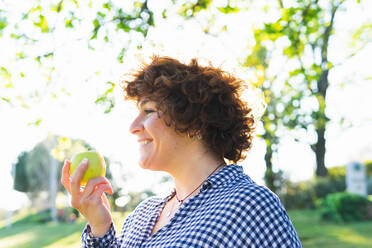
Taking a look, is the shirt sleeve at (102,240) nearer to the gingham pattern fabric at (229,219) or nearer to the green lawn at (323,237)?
the gingham pattern fabric at (229,219)

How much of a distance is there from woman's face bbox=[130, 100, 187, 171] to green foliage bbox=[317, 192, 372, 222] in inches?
534

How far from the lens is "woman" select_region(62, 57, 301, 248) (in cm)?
196

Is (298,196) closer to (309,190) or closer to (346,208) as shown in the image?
(309,190)

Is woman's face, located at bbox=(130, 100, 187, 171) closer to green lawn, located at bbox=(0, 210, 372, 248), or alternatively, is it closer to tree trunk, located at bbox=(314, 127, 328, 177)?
green lawn, located at bbox=(0, 210, 372, 248)

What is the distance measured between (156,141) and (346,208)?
13899 millimetres

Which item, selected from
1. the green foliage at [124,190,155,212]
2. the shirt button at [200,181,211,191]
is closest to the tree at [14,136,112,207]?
the green foliage at [124,190,155,212]

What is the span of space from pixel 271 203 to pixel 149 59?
99 cm

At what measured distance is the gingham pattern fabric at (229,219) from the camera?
170 centimetres

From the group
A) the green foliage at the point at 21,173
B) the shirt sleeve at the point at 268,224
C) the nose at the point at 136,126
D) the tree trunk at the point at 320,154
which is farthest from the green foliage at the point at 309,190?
the green foliage at the point at 21,173

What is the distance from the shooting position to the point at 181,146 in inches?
82.0

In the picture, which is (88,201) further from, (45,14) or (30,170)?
(30,170)

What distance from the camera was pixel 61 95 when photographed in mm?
5543

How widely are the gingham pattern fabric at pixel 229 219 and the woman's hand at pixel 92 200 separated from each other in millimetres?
256

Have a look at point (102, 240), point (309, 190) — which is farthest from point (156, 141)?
point (309, 190)
